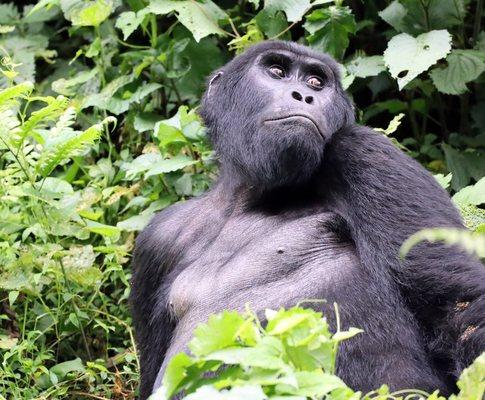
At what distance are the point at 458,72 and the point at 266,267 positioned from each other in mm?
2236

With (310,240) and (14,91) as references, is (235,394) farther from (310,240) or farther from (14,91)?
(14,91)

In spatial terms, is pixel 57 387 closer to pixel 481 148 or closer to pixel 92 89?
pixel 92 89

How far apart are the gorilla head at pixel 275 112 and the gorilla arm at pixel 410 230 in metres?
0.14

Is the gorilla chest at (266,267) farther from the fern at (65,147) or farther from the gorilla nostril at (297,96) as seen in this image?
the fern at (65,147)

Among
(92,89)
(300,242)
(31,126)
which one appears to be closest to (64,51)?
(92,89)

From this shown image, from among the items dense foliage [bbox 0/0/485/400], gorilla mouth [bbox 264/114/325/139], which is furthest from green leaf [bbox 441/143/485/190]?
gorilla mouth [bbox 264/114/325/139]

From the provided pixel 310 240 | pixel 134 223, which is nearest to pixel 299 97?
pixel 310 240

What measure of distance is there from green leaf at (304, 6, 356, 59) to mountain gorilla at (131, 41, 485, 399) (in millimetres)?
1018

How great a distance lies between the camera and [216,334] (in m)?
2.44

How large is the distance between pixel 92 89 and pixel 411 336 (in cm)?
327

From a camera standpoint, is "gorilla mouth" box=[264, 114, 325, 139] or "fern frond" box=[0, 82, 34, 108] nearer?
"gorilla mouth" box=[264, 114, 325, 139]

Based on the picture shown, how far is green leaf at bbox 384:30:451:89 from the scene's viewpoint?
522 cm

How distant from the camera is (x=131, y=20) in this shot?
593cm

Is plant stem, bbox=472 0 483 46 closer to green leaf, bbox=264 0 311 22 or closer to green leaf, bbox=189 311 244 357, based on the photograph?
green leaf, bbox=264 0 311 22
